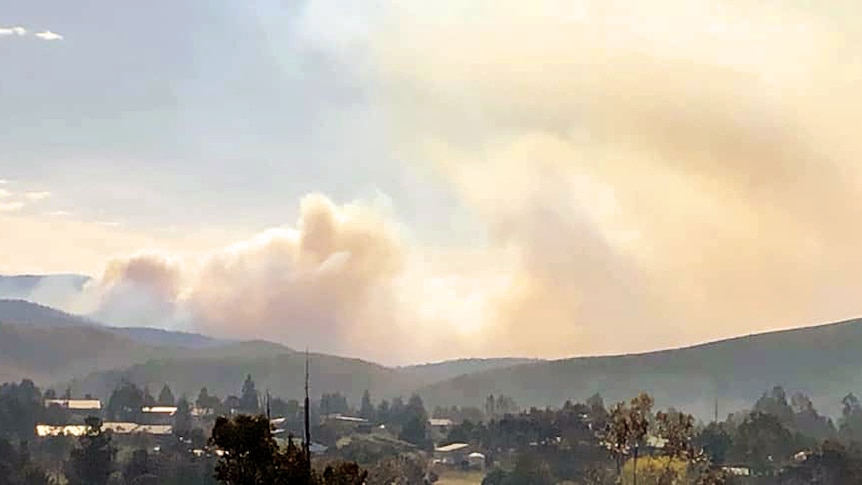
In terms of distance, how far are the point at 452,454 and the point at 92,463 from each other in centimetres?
4408

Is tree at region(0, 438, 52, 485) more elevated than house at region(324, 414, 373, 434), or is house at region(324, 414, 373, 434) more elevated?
house at region(324, 414, 373, 434)

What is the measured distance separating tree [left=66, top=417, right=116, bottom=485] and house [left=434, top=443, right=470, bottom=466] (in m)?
37.7

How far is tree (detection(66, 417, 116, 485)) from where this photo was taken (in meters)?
103

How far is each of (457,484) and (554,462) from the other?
891 centimetres

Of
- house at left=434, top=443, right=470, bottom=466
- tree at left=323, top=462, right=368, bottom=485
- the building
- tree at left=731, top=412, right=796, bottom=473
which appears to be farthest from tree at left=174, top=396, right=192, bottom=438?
tree at left=323, top=462, right=368, bottom=485

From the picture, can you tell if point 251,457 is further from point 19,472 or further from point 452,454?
point 452,454

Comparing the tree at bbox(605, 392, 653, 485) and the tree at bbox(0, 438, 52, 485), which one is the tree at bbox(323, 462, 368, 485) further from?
the tree at bbox(0, 438, 52, 485)

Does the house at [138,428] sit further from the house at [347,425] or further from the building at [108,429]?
the house at [347,425]

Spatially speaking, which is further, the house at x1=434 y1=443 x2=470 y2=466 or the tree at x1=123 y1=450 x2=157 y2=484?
the house at x1=434 y1=443 x2=470 y2=466

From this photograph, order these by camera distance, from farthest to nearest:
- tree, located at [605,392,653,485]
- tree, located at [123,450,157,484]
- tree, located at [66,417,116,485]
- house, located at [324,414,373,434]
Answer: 1. house, located at [324,414,373,434]
2. tree, located at [66,417,116,485]
3. tree, located at [123,450,157,484]
4. tree, located at [605,392,653,485]

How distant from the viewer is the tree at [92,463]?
338ft

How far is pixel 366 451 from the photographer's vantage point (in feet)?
405

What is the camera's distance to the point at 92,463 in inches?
4094

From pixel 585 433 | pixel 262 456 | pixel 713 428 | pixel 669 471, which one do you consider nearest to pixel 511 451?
pixel 585 433
